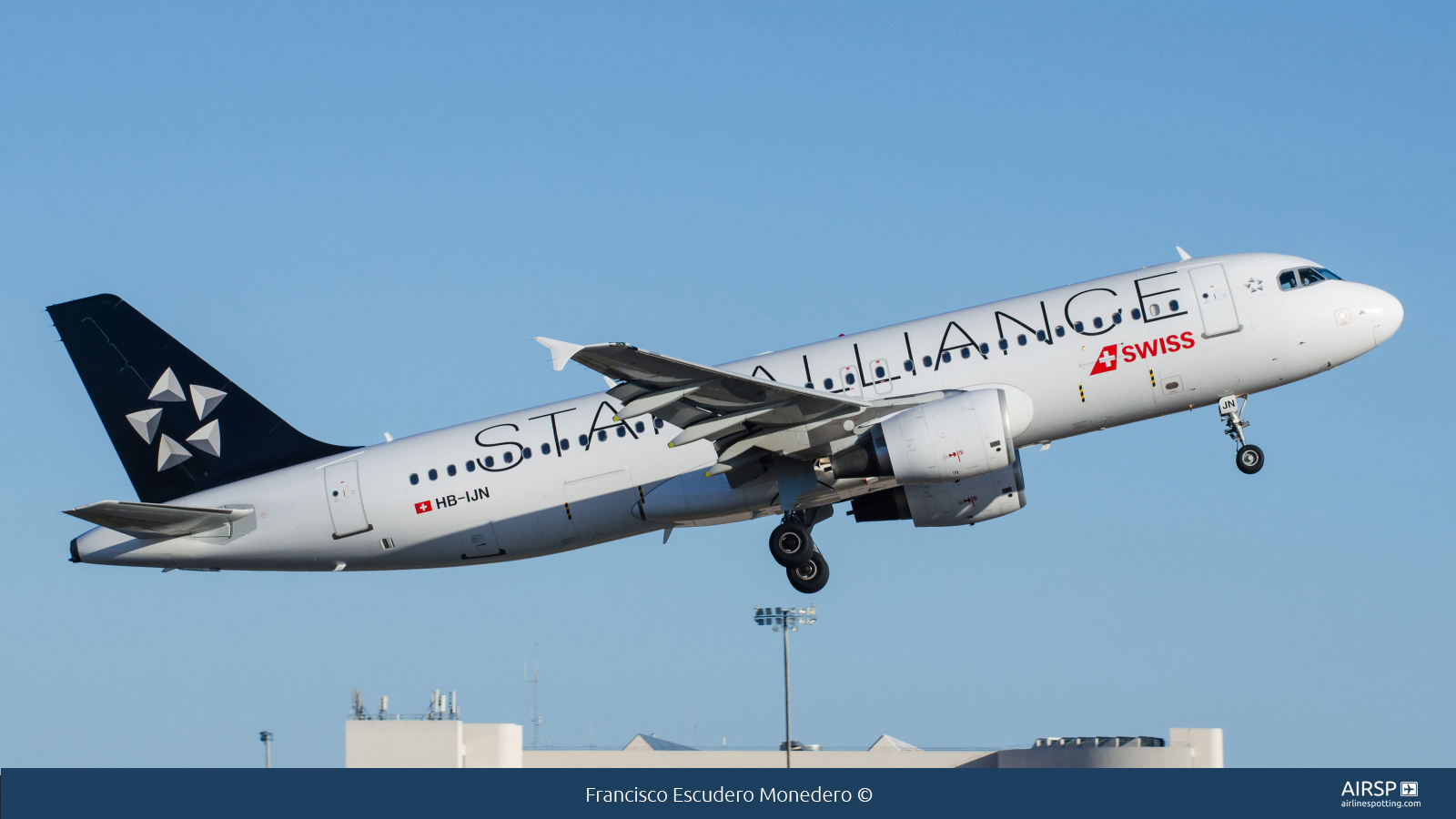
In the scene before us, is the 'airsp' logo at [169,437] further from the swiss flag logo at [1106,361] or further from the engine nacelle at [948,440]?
the swiss flag logo at [1106,361]

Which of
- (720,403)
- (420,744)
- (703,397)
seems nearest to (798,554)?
(720,403)

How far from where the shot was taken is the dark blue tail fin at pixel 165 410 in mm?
39094

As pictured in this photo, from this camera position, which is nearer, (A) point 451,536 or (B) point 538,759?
(A) point 451,536

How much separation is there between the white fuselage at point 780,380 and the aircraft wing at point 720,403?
5.60 ft

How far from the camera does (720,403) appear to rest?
3300 cm

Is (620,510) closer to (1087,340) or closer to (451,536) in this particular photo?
(451,536)

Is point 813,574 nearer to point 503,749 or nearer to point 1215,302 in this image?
point 1215,302

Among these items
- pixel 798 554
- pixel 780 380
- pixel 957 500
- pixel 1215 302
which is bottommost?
pixel 798 554

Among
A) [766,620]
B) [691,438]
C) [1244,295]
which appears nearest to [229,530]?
[691,438]

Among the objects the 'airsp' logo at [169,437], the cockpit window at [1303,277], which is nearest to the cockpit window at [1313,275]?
the cockpit window at [1303,277]

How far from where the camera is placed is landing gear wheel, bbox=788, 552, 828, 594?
36.9 m

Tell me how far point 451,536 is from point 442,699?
19948 mm

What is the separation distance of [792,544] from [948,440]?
18.1ft

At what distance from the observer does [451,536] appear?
36844mm
